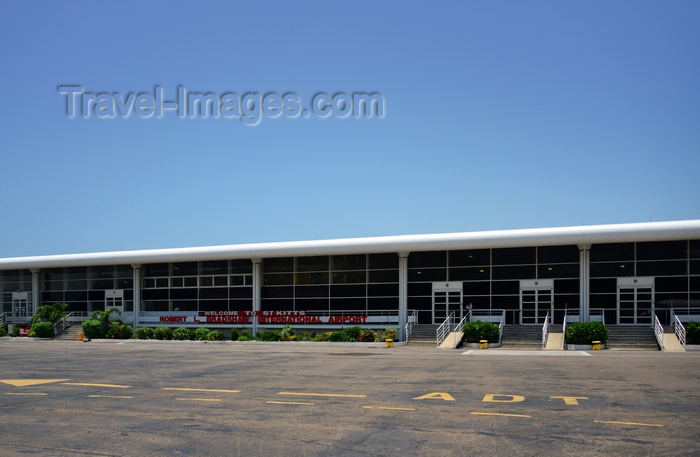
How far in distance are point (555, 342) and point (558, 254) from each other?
271 inches

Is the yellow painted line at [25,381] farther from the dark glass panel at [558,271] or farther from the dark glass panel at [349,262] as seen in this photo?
the dark glass panel at [558,271]

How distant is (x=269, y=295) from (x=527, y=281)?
17540 millimetres

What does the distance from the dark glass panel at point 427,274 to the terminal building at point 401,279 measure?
64 millimetres

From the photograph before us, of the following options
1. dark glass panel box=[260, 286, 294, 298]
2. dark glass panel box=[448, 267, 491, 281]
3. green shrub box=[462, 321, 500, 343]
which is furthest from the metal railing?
green shrub box=[462, 321, 500, 343]

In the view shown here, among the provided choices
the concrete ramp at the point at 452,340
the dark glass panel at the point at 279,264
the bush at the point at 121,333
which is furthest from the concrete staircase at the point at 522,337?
the bush at the point at 121,333

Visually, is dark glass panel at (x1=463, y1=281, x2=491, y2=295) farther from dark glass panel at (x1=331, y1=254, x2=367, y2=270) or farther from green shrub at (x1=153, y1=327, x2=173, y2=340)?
green shrub at (x1=153, y1=327, x2=173, y2=340)

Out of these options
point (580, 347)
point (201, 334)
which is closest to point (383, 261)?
point (201, 334)

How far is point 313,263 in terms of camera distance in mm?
48750

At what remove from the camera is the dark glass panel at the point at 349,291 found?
47031 millimetres

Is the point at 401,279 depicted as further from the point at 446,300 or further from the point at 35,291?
the point at 35,291

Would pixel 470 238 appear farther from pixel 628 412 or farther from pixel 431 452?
pixel 431 452

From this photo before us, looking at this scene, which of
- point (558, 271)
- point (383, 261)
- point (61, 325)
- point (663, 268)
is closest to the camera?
point (663, 268)

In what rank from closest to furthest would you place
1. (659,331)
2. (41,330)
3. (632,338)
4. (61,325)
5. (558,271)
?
(659,331), (632,338), (558,271), (41,330), (61,325)

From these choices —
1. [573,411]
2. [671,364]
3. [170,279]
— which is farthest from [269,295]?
[573,411]
